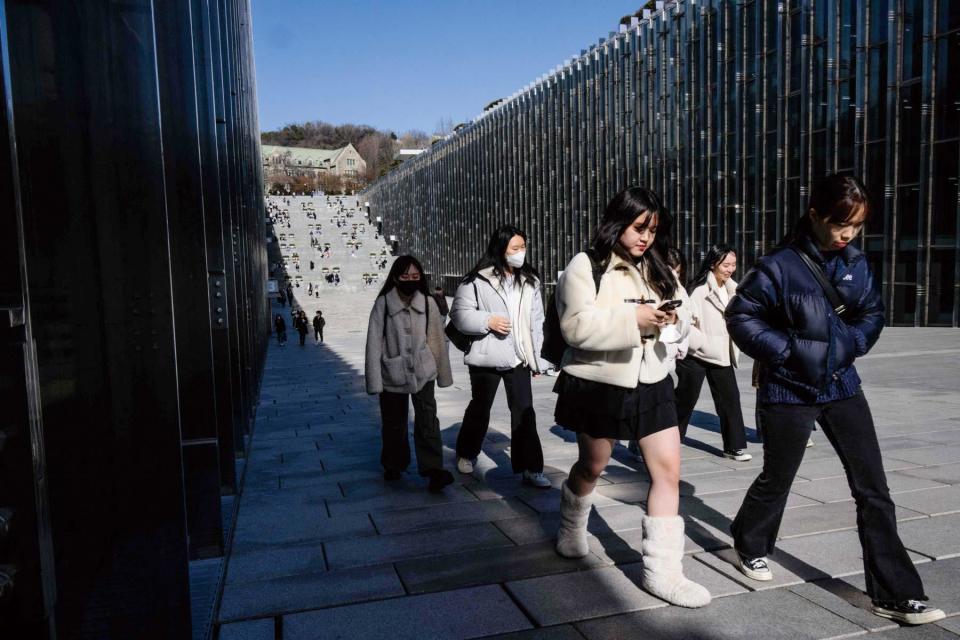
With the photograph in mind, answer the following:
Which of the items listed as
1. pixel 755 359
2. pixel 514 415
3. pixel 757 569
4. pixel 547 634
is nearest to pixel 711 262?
pixel 514 415

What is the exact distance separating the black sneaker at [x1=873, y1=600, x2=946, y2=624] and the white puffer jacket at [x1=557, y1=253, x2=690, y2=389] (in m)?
1.20

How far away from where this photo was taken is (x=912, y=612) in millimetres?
2865

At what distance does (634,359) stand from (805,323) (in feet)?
2.22

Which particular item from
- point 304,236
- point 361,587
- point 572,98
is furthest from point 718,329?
point 304,236

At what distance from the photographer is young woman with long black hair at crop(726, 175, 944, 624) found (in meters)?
2.93

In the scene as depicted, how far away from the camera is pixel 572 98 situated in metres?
46.5

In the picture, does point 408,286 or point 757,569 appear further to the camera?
point 408,286

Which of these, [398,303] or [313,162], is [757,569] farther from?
[313,162]

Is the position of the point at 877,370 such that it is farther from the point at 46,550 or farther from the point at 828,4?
the point at 828,4

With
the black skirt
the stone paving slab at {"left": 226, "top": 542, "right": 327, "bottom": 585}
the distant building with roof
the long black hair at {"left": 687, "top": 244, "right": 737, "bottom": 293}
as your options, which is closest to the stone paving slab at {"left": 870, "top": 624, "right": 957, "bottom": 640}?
the black skirt

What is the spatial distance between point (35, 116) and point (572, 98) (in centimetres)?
4649

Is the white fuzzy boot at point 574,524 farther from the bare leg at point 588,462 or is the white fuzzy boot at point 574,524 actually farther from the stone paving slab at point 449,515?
the stone paving slab at point 449,515

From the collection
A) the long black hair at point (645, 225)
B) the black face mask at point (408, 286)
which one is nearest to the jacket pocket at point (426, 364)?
the black face mask at point (408, 286)

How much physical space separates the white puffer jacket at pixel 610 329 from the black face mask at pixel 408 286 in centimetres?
218
